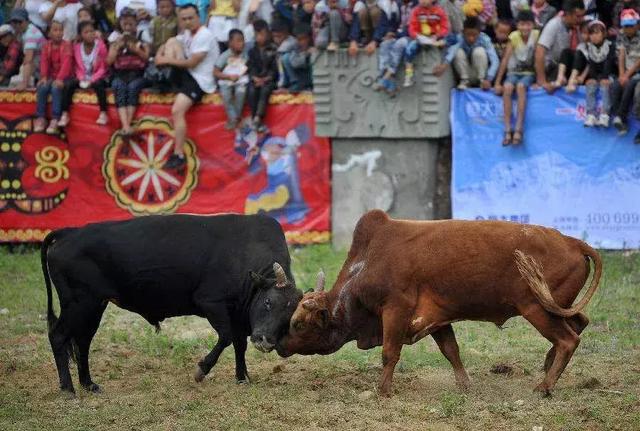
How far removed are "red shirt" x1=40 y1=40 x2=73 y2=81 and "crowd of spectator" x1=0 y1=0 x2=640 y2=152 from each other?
2 centimetres

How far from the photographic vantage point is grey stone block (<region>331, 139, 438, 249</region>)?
16.0 meters

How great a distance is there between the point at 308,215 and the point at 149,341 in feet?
16.4

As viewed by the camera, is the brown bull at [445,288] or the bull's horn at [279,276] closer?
the brown bull at [445,288]

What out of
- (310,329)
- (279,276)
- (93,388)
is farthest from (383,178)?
(93,388)

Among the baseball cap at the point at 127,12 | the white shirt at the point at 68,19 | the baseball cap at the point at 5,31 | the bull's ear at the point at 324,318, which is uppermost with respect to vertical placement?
the baseball cap at the point at 127,12

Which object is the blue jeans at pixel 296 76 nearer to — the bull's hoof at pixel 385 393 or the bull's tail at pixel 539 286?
the bull's hoof at pixel 385 393

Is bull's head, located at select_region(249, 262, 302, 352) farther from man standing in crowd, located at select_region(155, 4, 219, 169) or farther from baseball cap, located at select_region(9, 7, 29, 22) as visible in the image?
Answer: baseball cap, located at select_region(9, 7, 29, 22)

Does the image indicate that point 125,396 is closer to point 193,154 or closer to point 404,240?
point 404,240

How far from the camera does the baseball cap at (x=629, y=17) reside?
47.5 feet

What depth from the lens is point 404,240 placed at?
9617 mm

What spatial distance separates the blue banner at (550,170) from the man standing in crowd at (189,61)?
3238 millimetres

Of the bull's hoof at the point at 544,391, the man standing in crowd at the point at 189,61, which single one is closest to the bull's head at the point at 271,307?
the bull's hoof at the point at 544,391

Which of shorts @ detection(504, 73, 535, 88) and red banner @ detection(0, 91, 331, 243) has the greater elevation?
shorts @ detection(504, 73, 535, 88)

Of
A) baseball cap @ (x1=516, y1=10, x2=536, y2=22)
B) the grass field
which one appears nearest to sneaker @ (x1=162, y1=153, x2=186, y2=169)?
the grass field
